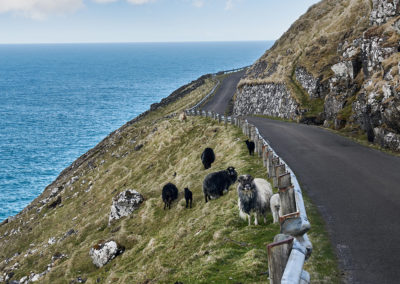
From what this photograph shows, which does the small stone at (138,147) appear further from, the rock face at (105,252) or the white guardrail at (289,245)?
the white guardrail at (289,245)

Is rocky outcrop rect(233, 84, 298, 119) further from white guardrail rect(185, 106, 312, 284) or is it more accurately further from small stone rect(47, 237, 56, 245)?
white guardrail rect(185, 106, 312, 284)

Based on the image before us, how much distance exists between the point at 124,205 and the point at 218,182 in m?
8.83

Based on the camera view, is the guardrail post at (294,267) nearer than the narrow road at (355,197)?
Yes

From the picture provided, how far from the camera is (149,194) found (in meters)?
25.6

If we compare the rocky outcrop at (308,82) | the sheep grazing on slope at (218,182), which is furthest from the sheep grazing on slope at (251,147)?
the rocky outcrop at (308,82)

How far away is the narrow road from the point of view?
9.06 m

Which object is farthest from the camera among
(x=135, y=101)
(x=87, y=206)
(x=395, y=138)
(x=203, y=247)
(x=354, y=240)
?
(x=135, y=101)

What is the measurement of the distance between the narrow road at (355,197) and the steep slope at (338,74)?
324cm

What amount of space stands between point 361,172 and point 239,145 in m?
10.2

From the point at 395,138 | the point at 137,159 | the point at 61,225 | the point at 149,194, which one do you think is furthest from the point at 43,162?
the point at 395,138

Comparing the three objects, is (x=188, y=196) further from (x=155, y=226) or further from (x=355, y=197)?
(x=355, y=197)

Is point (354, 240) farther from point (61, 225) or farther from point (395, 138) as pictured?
point (61, 225)

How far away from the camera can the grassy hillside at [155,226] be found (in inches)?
429

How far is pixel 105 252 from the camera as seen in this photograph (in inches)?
751
